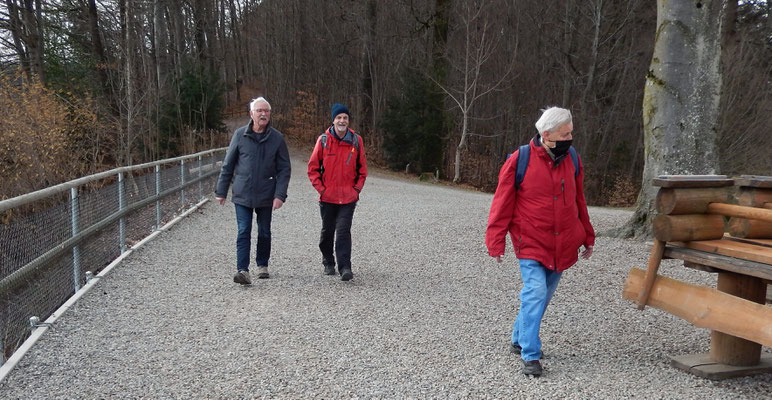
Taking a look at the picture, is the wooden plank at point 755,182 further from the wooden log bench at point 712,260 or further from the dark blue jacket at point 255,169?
the dark blue jacket at point 255,169

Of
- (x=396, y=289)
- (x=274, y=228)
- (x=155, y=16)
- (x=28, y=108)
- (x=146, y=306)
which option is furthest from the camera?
(x=155, y=16)

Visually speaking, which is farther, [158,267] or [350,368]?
[158,267]

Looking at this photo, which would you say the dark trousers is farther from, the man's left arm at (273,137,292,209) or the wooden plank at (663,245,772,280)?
the wooden plank at (663,245,772,280)

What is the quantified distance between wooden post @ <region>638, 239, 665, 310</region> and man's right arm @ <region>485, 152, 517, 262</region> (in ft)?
3.35

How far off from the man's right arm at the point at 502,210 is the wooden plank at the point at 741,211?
132 cm

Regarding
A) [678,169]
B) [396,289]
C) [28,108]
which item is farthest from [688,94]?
[28,108]

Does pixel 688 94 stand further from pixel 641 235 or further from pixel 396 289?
pixel 396 289

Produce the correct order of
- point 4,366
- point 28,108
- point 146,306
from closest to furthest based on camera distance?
point 4,366, point 146,306, point 28,108

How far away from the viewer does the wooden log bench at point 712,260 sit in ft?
12.9

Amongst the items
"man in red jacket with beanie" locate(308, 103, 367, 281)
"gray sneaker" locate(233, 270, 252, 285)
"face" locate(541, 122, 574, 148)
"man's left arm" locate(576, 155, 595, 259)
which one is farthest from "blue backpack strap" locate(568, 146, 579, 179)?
"gray sneaker" locate(233, 270, 252, 285)

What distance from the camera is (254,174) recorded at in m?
6.59

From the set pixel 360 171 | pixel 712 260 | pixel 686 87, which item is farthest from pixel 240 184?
pixel 686 87

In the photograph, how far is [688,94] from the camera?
891 cm

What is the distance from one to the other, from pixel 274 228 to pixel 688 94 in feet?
22.3
